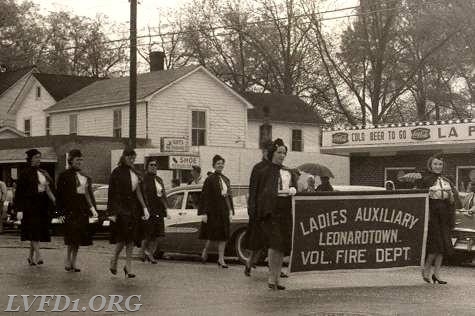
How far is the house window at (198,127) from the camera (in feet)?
140

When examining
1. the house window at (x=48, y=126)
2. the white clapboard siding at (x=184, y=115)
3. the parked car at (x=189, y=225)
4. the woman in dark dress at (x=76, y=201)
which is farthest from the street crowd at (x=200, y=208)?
the house window at (x=48, y=126)

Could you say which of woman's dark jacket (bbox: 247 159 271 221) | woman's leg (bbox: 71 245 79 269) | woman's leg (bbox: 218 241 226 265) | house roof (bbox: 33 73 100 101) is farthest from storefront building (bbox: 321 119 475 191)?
house roof (bbox: 33 73 100 101)

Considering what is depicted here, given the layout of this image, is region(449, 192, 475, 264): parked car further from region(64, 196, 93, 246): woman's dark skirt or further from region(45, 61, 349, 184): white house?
region(45, 61, 349, 184): white house

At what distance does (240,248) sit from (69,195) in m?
3.57

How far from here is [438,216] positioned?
12883mm

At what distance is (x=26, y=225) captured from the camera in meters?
14.6

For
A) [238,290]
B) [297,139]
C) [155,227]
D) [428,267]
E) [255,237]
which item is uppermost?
[297,139]


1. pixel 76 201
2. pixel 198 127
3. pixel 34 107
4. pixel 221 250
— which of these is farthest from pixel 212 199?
pixel 34 107

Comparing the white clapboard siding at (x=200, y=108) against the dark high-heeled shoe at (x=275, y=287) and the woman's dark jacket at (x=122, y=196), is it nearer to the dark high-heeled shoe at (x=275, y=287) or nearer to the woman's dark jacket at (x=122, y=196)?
the woman's dark jacket at (x=122, y=196)

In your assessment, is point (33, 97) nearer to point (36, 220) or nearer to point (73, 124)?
point (73, 124)

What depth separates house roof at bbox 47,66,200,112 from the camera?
136ft

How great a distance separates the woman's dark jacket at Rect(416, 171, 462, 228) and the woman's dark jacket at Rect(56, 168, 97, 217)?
4.77 m

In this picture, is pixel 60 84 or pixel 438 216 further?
pixel 60 84

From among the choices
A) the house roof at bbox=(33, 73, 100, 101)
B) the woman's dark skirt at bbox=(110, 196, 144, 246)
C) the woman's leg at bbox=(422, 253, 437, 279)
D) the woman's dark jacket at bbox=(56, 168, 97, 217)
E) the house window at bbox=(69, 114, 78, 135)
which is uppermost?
the house roof at bbox=(33, 73, 100, 101)
